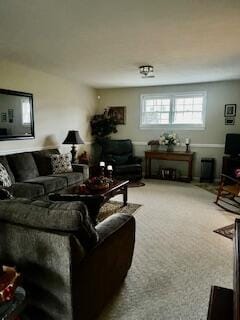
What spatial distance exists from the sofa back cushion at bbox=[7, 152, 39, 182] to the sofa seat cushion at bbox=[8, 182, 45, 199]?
0.46 m

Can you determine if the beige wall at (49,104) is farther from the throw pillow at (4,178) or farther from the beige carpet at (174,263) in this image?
the beige carpet at (174,263)

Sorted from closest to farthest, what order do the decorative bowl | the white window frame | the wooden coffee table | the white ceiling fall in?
the wooden coffee table → the white ceiling → the decorative bowl → the white window frame

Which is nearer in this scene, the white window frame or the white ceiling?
the white ceiling

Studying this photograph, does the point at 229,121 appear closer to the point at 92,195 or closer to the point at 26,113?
the point at 26,113

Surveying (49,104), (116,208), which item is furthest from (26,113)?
(116,208)

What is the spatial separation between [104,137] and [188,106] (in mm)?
2393

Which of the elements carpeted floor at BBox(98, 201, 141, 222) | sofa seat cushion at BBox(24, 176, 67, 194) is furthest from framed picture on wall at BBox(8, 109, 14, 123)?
carpeted floor at BBox(98, 201, 141, 222)

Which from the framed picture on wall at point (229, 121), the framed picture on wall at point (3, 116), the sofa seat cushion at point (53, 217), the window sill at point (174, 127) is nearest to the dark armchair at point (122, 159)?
the window sill at point (174, 127)

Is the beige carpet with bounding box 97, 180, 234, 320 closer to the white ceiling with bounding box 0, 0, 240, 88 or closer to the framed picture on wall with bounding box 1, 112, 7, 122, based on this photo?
the white ceiling with bounding box 0, 0, 240, 88

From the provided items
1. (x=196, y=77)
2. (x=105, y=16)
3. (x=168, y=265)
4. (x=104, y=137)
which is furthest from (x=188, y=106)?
(x=168, y=265)

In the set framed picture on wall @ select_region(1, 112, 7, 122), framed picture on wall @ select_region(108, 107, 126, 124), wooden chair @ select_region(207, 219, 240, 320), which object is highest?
framed picture on wall @ select_region(108, 107, 126, 124)

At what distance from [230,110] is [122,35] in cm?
387

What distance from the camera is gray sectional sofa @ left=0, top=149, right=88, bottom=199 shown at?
349cm

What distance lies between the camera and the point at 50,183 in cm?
380
